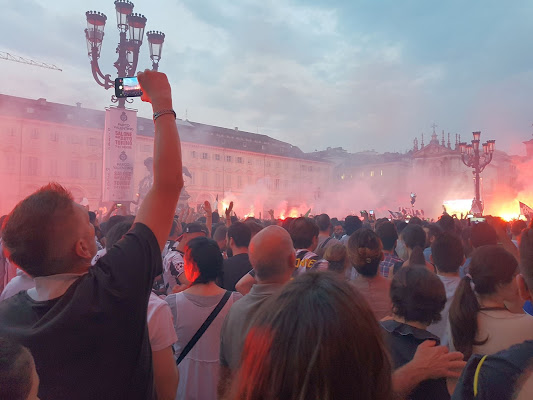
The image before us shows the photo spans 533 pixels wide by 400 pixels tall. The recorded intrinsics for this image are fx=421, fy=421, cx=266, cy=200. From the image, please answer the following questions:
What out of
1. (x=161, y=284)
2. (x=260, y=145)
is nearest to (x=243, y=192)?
(x=260, y=145)

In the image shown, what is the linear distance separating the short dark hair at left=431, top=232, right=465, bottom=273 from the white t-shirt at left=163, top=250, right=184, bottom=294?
2762 millimetres

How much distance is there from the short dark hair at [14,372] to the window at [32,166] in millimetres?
46242

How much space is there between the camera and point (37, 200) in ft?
5.41

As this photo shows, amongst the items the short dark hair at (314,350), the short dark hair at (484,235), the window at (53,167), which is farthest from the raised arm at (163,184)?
the window at (53,167)

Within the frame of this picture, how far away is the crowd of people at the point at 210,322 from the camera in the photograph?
39.9 inches

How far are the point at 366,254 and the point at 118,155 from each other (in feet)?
24.5

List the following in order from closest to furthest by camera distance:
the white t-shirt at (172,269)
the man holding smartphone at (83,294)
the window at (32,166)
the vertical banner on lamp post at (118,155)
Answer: the man holding smartphone at (83,294), the white t-shirt at (172,269), the vertical banner on lamp post at (118,155), the window at (32,166)

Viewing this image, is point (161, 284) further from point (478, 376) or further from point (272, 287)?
point (478, 376)

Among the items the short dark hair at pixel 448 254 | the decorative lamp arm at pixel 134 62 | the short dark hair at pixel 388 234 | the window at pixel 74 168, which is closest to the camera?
the short dark hair at pixel 448 254

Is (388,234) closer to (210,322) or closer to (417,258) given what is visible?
(417,258)

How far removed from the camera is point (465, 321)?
265cm

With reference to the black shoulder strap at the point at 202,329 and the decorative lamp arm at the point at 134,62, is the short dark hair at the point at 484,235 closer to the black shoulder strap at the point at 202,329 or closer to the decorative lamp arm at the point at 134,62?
the black shoulder strap at the point at 202,329

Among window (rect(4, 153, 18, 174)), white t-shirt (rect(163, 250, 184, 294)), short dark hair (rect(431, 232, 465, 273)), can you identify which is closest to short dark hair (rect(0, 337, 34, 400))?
white t-shirt (rect(163, 250, 184, 294))

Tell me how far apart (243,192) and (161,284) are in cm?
5221
